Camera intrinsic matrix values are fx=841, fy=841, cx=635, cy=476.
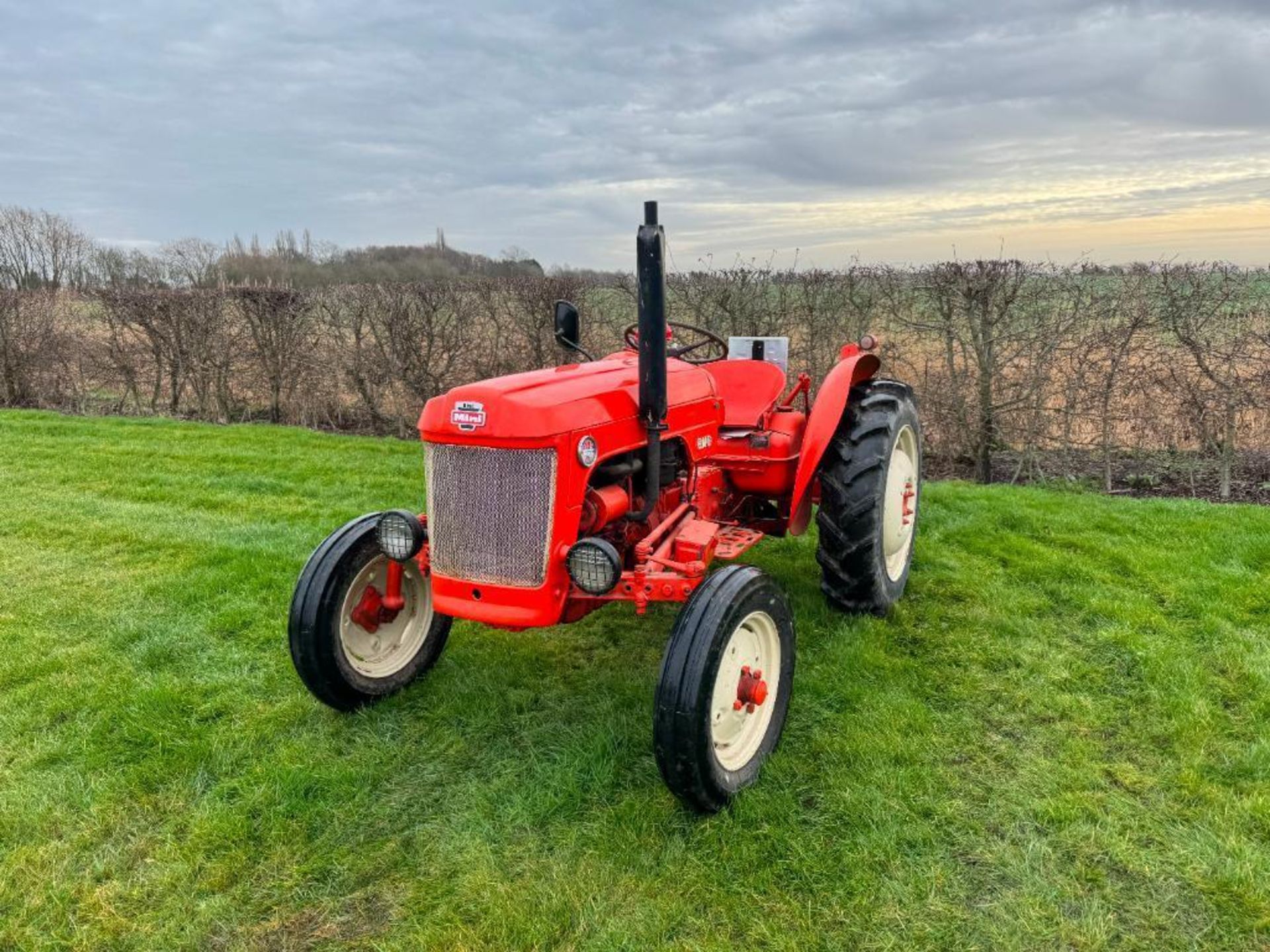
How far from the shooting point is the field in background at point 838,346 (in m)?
6.74

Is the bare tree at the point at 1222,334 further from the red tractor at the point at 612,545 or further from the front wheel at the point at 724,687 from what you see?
the front wheel at the point at 724,687

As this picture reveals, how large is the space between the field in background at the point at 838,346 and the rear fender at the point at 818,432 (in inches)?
149

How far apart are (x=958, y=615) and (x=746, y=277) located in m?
5.05

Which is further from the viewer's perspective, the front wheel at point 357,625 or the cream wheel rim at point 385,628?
the cream wheel rim at point 385,628

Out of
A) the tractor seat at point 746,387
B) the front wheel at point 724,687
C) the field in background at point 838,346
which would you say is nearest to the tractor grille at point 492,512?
the front wheel at point 724,687

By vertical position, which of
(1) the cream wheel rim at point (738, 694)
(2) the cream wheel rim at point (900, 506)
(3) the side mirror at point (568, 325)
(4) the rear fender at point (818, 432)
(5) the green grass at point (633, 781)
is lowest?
(5) the green grass at point (633, 781)

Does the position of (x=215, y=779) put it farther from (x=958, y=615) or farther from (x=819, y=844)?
(x=958, y=615)

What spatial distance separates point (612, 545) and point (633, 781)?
30.6 inches

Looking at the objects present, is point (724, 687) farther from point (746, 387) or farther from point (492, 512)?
point (746, 387)

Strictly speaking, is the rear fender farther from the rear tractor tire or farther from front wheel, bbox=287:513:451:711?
front wheel, bbox=287:513:451:711

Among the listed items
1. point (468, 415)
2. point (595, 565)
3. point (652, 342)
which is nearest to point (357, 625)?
point (468, 415)

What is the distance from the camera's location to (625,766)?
2.82 m

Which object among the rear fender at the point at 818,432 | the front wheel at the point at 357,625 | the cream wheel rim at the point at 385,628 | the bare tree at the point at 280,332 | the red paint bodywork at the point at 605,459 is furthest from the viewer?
the bare tree at the point at 280,332

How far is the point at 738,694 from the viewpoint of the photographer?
2.66 m
